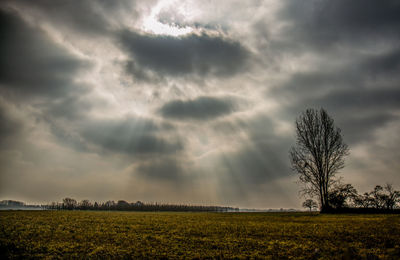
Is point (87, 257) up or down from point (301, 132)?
down

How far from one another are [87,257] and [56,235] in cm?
533

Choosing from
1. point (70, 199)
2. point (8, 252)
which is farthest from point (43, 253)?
point (70, 199)

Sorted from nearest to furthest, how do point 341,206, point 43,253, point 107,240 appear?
1. point 43,253
2. point 107,240
3. point 341,206

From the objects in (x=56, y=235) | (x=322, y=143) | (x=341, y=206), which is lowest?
(x=341, y=206)

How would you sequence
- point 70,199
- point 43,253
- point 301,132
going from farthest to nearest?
1. point 70,199
2. point 301,132
3. point 43,253

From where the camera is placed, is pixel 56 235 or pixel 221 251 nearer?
pixel 221 251

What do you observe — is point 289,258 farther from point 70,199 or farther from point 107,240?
point 70,199

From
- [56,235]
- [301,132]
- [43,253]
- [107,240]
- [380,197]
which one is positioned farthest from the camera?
[380,197]

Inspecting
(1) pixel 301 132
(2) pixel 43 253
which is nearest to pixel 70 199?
(1) pixel 301 132

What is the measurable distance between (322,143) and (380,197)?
20.5 meters

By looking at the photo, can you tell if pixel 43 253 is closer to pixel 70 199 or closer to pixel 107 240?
pixel 107 240

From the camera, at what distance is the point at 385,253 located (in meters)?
7.53

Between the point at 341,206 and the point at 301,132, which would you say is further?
the point at 301,132

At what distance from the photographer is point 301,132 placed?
136ft
